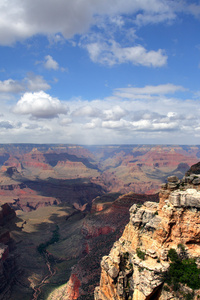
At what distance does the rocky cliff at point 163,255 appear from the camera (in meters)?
22.3

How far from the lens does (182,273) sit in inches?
873

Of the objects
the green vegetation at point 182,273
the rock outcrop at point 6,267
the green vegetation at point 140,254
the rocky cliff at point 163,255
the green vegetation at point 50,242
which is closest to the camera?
the green vegetation at point 182,273

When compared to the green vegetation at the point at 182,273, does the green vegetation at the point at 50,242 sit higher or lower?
lower

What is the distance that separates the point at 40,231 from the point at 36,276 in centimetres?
4197

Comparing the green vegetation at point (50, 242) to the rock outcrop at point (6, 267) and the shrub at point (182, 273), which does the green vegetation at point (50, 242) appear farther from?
the shrub at point (182, 273)

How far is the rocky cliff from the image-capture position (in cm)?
2227

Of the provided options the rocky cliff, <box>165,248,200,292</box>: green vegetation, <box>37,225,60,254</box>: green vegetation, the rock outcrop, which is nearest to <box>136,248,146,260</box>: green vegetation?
the rocky cliff

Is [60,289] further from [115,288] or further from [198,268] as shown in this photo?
[198,268]

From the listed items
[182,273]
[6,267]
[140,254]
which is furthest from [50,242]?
[182,273]

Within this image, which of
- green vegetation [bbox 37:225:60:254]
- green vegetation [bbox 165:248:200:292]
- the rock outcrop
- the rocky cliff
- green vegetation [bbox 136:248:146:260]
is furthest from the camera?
green vegetation [bbox 37:225:60:254]

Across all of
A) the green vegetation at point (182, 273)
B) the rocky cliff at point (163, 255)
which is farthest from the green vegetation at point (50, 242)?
the green vegetation at point (182, 273)

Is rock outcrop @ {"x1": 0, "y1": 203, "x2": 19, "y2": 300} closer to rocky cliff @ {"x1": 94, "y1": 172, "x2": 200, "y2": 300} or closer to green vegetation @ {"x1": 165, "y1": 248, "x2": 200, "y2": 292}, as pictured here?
rocky cliff @ {"x1": 94, "y1": 172, "x2": 200, "y2": 300}

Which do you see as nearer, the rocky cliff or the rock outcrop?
the rocky cliff

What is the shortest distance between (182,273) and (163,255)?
254cm
